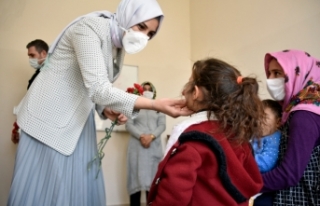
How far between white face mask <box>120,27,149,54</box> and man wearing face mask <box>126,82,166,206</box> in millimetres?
1793

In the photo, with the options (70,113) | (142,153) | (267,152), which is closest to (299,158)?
(267,152)

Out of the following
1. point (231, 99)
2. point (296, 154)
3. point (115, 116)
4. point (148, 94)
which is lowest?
point (148, 94)

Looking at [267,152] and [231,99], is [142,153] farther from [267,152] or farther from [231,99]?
[231,99]

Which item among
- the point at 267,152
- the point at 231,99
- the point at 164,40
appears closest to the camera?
the point at 231,99

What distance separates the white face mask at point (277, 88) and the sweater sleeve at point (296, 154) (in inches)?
12.2

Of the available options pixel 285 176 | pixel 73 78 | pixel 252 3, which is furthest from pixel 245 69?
pixel 73 78

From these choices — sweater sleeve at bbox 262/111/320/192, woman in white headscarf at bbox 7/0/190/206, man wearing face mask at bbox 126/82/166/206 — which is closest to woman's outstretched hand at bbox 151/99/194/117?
woman in white headscarf at bbox 7/0/190/206

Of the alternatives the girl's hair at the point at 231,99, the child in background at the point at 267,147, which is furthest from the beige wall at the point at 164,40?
the girl's hair at the point at 231,99

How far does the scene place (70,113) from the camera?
109 cm

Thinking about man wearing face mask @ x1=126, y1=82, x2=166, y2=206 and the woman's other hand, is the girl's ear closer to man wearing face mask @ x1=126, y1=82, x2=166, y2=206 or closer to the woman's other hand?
the woman's other hand

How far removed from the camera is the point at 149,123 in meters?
3.29

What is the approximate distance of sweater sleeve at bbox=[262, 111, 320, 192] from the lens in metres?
1.10

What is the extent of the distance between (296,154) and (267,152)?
139 millimetres

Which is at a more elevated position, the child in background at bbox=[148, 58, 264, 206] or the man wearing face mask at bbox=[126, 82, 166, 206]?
the child in background at bbox=[148, 58, 264, 206]
